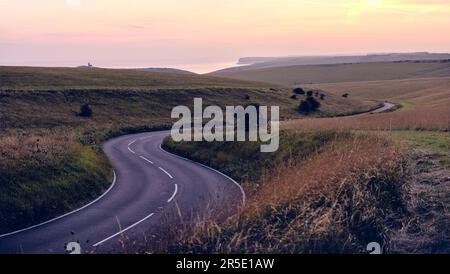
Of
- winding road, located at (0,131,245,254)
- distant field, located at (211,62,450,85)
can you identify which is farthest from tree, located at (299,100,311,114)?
distant field, located at (211,62,450,85)

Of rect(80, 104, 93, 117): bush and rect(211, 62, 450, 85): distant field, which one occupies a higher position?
rect(211, 62, 450, 85): distant field

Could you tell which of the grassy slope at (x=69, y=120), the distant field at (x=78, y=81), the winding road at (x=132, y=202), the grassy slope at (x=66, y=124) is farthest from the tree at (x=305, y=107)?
the winding road at (x=132, y=202)

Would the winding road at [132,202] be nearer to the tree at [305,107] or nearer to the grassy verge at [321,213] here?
the grassy verge at [321,213]

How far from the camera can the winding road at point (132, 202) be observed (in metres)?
18.6

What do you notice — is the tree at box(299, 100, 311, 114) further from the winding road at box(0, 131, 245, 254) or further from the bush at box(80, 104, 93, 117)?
the winding road at box(0, 131, 245, 254)

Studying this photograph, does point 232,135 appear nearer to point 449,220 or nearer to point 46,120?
point 46,120

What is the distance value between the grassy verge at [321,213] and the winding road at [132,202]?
153 centimetres

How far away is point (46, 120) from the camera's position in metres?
55.4

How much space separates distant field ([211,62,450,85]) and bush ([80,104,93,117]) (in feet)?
335

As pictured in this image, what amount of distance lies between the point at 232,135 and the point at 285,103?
130 ft

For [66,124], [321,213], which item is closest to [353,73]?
[66,124]

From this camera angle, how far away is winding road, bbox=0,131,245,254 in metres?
18.6

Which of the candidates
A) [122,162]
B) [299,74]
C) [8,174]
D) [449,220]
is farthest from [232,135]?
[299,74]

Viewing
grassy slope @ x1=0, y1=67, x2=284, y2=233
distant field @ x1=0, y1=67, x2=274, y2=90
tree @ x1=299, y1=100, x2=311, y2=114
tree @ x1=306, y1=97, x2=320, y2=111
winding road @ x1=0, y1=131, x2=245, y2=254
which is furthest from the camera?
tree @ x1=306, y1=97, x2=320, y2=111
